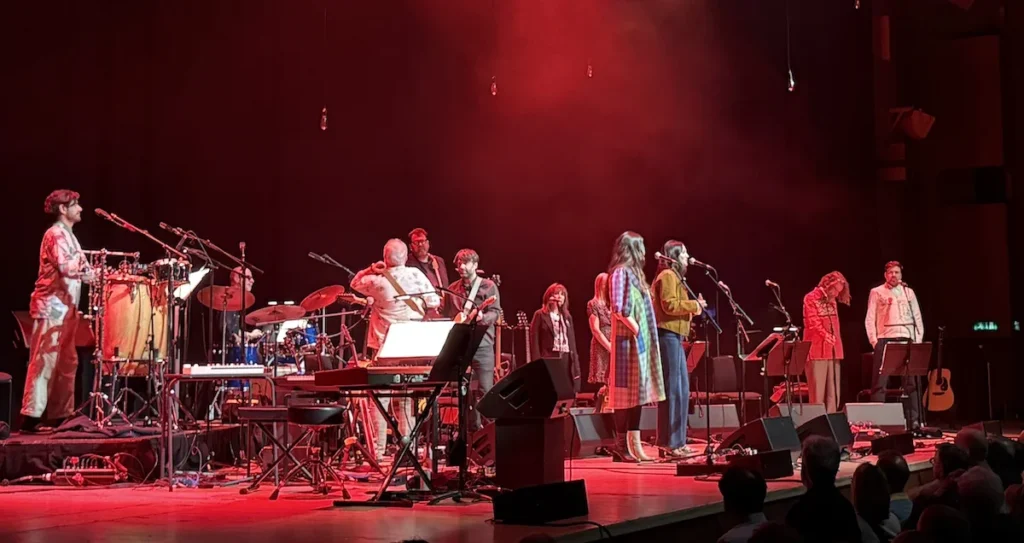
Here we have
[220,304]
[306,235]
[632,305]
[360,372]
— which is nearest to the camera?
[360,372]

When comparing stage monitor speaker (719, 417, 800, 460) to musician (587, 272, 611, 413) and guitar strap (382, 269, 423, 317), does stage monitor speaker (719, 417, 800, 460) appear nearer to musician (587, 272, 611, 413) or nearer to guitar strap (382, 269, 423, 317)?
guitar strap (382, 269, 423, 317)

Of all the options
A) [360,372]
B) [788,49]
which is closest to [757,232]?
[788,49]

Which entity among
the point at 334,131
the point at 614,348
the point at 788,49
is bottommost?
the point at 614,348

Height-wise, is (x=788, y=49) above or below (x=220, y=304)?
above

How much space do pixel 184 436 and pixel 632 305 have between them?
3.17 metres

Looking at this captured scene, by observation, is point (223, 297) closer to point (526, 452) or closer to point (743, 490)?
point (526, 452)

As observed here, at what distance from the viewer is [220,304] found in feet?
33.0

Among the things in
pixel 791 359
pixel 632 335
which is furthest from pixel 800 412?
pixel 632 335

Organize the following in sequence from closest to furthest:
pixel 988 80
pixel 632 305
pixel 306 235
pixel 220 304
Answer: pixel 632 305
pixel 220 304
pixel 306 235
pixel 988 80

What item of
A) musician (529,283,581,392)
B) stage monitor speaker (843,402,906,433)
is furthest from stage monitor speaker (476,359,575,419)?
stage monitor speaker (843,402,906,433)

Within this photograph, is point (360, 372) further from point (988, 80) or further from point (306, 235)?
point (988, 80)

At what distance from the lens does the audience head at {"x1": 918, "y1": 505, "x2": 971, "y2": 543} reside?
10.5 feet

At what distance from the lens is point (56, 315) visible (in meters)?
7.87

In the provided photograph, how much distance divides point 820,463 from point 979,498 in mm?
561
